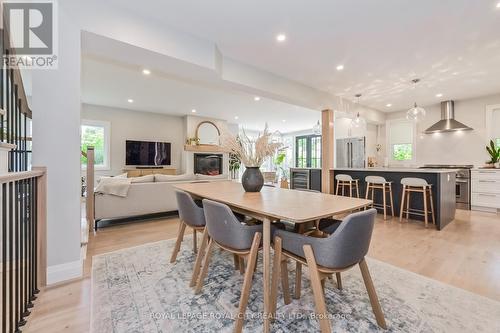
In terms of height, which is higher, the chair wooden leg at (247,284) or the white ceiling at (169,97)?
the white ceiling at (169,97)

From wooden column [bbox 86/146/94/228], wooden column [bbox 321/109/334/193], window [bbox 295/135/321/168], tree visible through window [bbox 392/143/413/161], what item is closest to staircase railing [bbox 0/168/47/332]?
wooden column [bbox 86/146/94/228]

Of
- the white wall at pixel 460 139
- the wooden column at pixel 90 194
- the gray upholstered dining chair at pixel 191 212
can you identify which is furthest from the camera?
the white wall at pixel 460 139

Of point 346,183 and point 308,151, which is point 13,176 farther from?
point 308,151

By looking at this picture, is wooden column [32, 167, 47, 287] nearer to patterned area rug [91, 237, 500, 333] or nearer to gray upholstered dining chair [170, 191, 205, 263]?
patterned area rug [91, 237, 500, 333]

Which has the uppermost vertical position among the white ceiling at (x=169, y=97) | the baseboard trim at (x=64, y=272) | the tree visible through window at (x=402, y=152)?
the white ceiling at (x=169, y=97)

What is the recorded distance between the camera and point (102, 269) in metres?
2.15

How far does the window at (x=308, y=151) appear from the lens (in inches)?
383

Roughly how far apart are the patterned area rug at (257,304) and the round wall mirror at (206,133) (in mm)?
5888

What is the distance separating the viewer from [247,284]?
1.37 metres

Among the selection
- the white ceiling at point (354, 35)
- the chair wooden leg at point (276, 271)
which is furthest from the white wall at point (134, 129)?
the chair wooden leg at point (276, 271)

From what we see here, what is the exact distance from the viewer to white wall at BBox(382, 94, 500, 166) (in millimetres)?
5160

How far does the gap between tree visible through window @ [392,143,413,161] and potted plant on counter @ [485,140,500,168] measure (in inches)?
60.0

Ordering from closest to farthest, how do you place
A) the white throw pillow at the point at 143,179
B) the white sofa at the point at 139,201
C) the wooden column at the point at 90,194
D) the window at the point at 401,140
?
the wooden column at the point at 90,194 → the white sofa at the point at 139,201 → the white throw pillow at the point at 143,179 → the window at the point at 401,140

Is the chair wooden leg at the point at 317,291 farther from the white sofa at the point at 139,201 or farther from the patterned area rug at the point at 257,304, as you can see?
the white sofa at the point at 139,201
